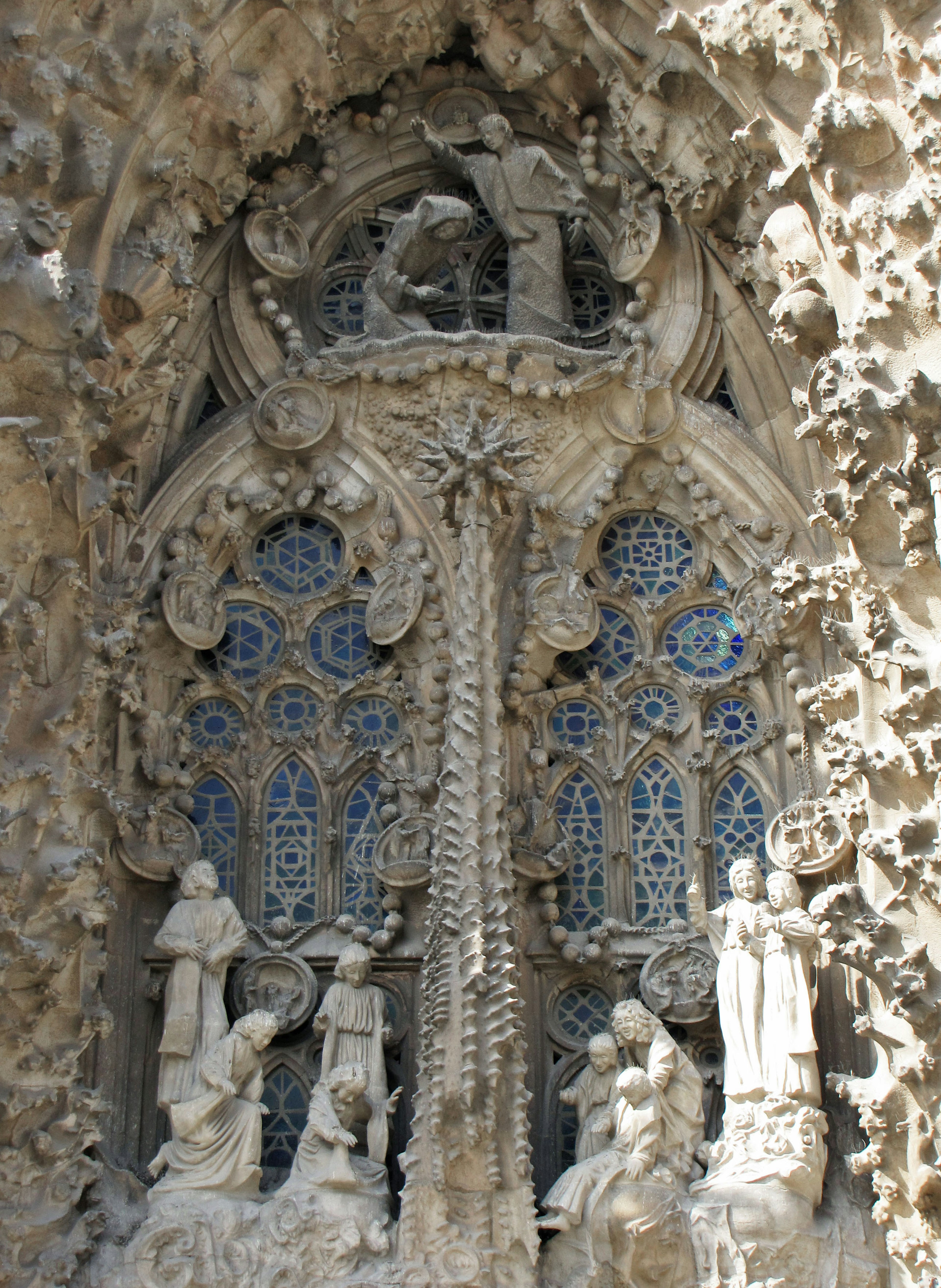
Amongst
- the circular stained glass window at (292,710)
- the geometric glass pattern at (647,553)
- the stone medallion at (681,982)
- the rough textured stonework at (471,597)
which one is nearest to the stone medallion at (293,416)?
the rough textured stonework at (471,597)

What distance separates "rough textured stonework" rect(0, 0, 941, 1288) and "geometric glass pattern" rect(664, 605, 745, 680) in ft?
0.08

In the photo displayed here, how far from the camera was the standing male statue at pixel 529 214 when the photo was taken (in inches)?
386

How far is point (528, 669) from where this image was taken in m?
9.12

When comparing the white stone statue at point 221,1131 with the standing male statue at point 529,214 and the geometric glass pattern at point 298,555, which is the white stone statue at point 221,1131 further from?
the standing male statue at point 529,214

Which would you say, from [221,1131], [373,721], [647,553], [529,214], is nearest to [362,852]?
[373,721]

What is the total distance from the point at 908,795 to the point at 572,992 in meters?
1.76

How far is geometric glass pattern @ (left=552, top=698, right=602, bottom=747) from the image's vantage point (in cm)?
927

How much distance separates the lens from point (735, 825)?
29.8ft

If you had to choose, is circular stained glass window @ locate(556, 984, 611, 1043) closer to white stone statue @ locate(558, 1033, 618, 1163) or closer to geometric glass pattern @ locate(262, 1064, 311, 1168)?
white stone statue @ locate(558, 1033, 618, 1163)

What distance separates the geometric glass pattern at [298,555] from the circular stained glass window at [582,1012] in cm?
216

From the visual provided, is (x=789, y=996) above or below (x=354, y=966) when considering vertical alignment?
below

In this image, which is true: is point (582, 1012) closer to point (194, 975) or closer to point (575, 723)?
point (575, 723)

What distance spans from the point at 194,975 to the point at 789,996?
93.9 inches

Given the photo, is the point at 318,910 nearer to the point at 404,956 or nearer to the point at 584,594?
the point at 404,956
